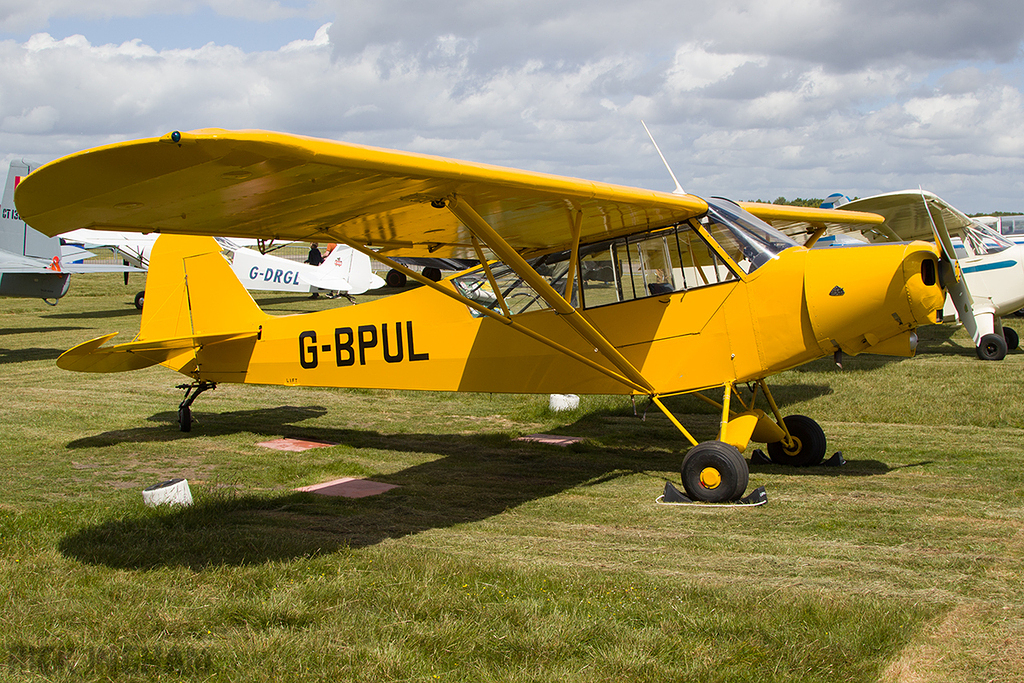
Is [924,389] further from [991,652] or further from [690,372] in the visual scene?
[991,652]

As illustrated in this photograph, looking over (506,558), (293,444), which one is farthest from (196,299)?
(506,558)

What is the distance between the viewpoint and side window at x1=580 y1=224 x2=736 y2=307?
6820 mm

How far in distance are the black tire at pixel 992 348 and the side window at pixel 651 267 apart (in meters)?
9.08

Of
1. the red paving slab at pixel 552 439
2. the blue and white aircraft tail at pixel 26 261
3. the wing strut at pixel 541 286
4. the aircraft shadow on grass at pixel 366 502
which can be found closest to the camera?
the aircraft shadow on grass at pixel 366 502

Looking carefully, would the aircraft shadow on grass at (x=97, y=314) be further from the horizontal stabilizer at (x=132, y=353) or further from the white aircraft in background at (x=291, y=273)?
the horizontal stabilizer at (x=132, y=353)

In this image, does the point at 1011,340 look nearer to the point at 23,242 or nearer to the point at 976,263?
the point at 976,263

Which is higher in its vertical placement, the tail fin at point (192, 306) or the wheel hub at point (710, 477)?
the tail fin at point (192, 306)

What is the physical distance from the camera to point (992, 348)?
1357cm

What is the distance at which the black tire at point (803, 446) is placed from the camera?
7.19 metres

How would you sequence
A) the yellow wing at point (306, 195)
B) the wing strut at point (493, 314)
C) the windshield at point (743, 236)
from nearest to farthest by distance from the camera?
the yellow wing at point (306, 195)
the wing strut at point (493, 314)
the windshield at point (743, 236)

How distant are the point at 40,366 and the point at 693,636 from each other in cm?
1452

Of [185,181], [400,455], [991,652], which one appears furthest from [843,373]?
[185,181]

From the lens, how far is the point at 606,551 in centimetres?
486

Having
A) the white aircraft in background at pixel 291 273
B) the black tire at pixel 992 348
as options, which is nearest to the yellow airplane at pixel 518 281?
the black tire at pixel 992 348
